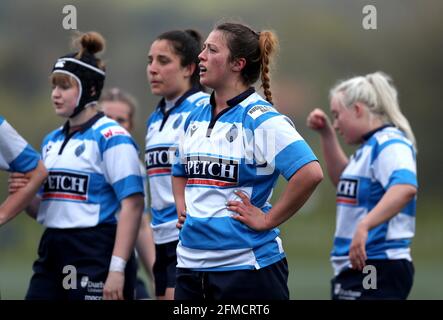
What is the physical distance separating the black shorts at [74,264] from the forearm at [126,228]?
0.14 metres

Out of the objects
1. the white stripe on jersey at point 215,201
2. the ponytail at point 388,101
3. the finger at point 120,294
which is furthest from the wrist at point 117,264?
the ponytail at point 388,101

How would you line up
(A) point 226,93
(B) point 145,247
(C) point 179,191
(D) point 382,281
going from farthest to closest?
(B) point 145,247
(D) point 382,281
(C) point 179,191
(A) point 226,93

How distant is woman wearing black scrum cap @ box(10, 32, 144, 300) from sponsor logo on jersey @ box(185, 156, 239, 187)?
102 centimetres

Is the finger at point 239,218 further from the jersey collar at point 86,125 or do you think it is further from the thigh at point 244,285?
the jersey collar at point 86,125

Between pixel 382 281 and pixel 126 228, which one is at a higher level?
pixel 126 228

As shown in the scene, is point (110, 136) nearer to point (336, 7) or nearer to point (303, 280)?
point (303, 280)

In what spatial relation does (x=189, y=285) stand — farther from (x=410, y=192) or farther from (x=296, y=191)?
(x=410, y=192)

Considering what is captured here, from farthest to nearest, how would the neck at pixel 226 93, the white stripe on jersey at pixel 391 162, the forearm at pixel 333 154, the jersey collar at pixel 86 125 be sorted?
the forearm at pixel 333 154 → the white stripe on jersey at pixel 391 162 → the jersey collar at pixel 86 125 → the neck at pixel 226 93

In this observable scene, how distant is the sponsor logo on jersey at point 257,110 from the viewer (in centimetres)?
441

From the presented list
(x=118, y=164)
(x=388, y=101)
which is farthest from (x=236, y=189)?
(x=388, y=101)

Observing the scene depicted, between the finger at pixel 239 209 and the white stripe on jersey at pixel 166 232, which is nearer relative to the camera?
the finger at pixel 239 209

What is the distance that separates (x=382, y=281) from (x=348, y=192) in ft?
1.96

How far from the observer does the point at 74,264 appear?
18.0 feet

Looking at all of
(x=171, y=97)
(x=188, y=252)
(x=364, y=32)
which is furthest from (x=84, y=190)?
(x=364, y=32)
